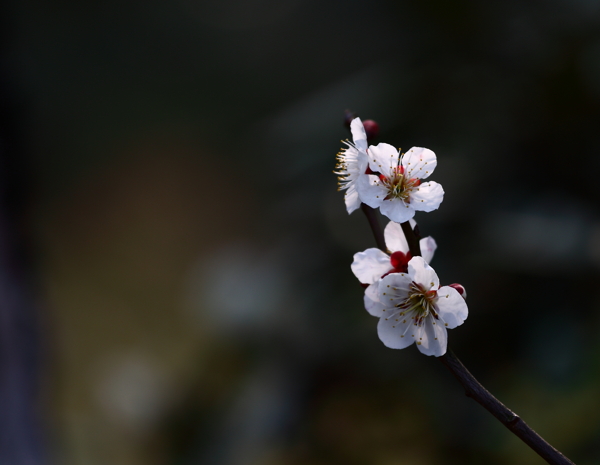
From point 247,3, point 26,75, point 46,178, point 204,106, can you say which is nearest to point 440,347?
point 26,75

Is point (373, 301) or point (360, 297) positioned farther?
point (360, 297)

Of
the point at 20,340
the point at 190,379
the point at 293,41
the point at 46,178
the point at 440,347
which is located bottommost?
the point at 440,347

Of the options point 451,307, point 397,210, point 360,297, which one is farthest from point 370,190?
point 360,297

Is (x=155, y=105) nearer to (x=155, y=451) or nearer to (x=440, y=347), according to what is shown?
(x=155, y=451)

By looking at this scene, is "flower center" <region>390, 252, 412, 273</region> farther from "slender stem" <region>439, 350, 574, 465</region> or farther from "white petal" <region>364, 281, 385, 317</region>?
"slender stem" <region>439, 350, 574, 465</region>

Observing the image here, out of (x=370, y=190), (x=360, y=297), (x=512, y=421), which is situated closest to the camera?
(x=512, y=421)

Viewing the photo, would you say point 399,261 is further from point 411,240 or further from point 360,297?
point 360,297

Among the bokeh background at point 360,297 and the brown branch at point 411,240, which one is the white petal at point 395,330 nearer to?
the brown branch at point 411,240

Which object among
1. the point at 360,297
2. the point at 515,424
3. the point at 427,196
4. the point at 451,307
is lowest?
the point at 515,424

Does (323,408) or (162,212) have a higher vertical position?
(162,212)
